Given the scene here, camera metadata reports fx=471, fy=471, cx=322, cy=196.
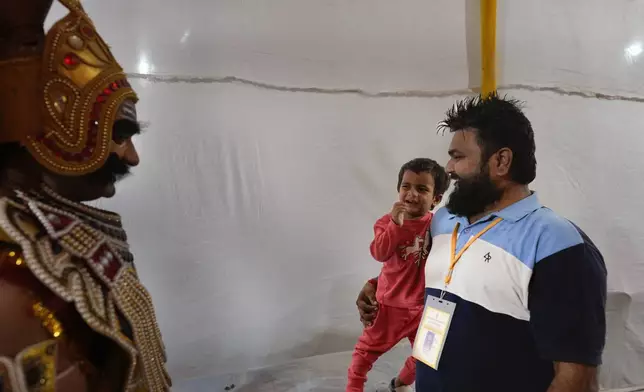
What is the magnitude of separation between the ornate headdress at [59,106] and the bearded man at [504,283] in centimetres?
78

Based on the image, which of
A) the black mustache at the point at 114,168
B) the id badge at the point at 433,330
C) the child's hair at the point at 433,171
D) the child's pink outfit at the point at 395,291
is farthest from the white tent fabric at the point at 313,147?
the black mustache at the point at 114,168

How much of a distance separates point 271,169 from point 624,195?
5.59 feet

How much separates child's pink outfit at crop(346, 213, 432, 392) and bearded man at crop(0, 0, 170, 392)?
3.06ft

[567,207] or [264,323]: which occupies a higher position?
[567,207]

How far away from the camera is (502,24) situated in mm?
2150

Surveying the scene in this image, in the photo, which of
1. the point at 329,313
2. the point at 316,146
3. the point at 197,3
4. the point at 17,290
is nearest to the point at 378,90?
the point at 316,146

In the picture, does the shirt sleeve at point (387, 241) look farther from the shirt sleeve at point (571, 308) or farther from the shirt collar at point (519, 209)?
the shirt sleeve at point (571, 308)

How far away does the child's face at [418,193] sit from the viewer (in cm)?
158

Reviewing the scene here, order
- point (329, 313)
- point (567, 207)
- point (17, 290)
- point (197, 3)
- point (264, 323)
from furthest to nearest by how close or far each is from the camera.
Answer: point (567, 207), point (329, 313), point (264, 323), point (197, 3), point (17, 290)

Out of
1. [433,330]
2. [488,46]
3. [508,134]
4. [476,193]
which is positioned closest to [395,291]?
[433,330]

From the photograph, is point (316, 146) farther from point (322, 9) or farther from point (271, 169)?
point (322, 9)

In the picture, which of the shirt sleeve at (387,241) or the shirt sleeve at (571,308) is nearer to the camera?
the shirt sleeve at (571,308)

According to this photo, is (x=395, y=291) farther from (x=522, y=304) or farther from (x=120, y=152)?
(x=120, y=152)

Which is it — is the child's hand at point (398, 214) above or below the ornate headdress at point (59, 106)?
below
